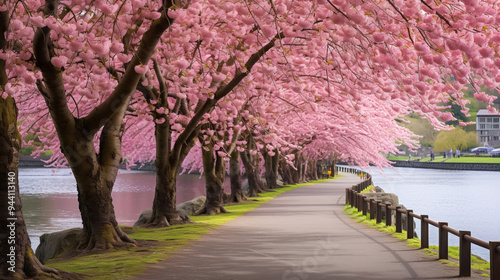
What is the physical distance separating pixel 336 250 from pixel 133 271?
16.5 feet

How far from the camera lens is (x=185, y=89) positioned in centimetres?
1819

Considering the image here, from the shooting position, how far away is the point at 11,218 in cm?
980

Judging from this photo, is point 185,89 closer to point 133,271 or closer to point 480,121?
point 133,271

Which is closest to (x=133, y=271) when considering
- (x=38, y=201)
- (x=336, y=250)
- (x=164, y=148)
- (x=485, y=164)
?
(x=336, y=250)

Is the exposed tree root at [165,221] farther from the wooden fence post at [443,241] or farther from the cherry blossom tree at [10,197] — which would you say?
the cherry blossom tree at [10,197]

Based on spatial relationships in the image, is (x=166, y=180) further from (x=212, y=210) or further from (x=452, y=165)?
(x=452, y=165)

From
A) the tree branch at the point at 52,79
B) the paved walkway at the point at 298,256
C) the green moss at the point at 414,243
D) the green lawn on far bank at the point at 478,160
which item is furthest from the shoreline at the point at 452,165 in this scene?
the tree branch at the point at 52,79

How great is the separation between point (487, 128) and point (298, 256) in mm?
180861

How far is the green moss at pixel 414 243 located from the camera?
12836 millimetres

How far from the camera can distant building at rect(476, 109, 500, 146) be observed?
180 meters

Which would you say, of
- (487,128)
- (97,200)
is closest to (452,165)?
(487,128)

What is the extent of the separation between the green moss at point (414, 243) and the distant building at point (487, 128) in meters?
163

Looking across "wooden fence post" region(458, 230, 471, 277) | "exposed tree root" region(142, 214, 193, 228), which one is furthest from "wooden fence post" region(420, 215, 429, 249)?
"exposed tree root" region(142, 214, 193, 228)

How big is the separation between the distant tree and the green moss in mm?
145805
